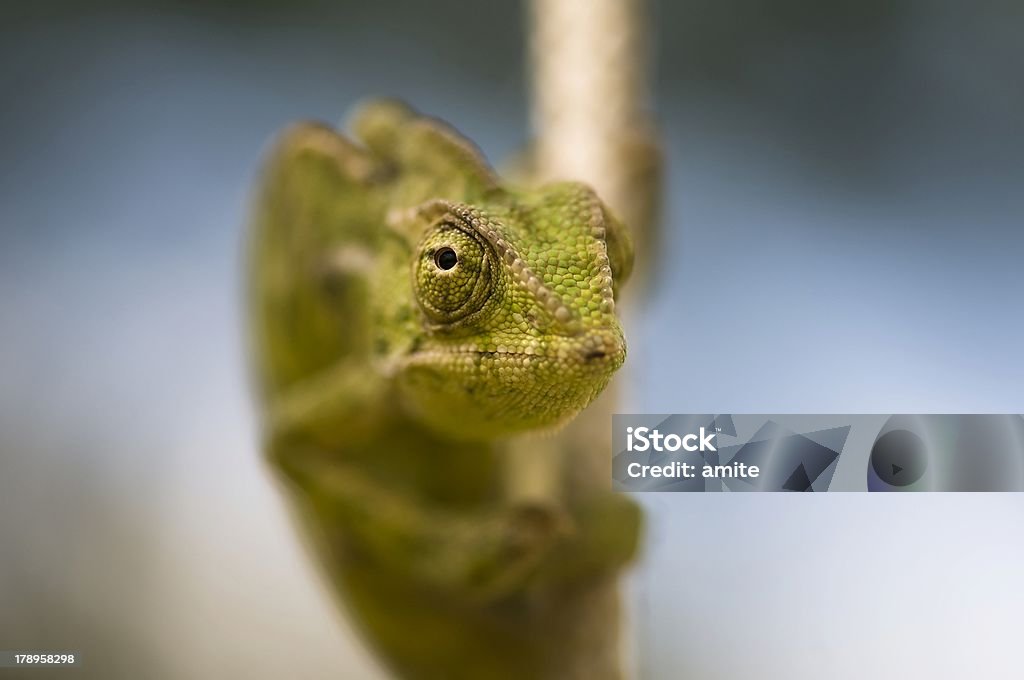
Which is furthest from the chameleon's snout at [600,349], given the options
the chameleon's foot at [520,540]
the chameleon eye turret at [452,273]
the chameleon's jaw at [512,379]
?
the chameleon's foot at [520,540]

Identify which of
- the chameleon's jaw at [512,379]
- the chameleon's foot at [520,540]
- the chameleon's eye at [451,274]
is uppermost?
the chameleon's eye at [451,274]

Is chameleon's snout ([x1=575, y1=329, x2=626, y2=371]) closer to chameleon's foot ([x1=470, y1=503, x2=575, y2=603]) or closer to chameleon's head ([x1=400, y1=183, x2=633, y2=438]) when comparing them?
chameleon's head ([x1=400, y1=183, x2=633, y2=438])

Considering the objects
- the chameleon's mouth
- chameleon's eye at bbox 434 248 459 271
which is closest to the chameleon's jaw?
the chameleon's mouth

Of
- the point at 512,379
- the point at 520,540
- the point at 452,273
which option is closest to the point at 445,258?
the point at 452,273

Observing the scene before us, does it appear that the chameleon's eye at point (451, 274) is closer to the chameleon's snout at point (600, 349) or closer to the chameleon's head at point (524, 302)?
the chameleon's head at point (524, 302)

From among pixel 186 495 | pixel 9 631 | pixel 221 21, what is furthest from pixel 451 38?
pixel 9 631

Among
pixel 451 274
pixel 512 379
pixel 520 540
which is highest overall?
pixel 451 274

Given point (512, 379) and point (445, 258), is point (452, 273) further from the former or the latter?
point (512, 379)

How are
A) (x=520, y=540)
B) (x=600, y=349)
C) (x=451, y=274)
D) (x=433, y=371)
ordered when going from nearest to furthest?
1. (x=600, y=349)
2. (x=451, y=274)
3. (x=433, y=371)
4. (x=520, y=540)
